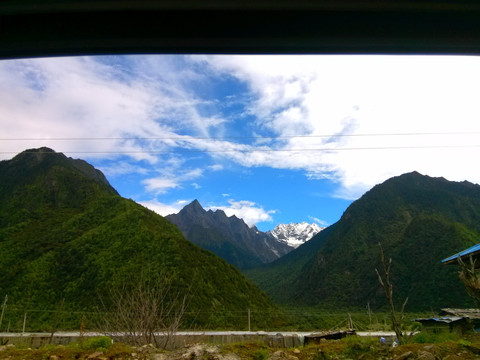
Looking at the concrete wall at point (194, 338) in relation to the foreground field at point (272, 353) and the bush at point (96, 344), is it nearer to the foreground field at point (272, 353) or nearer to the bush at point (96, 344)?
the foreground field at point (272, 353)

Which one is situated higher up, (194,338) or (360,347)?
(360,347)

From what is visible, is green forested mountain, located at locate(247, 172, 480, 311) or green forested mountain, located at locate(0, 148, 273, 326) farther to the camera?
green forested mountain, located at locate(247, 172, 480, 311)

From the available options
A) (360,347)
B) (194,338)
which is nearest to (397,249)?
(194,338)

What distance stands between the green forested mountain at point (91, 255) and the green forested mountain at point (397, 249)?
110ft

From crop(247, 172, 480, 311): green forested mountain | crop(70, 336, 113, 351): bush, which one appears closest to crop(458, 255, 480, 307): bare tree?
crop(70, 336, 113, 351): bush

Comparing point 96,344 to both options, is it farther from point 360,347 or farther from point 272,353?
point 360,347

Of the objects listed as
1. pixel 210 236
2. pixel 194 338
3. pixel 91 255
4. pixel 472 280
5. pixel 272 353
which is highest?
pixel 210 236

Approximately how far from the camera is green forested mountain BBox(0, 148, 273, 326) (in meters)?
36.1

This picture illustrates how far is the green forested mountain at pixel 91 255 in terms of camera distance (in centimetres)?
3609

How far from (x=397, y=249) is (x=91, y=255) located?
6557cm

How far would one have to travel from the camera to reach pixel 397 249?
73.8 meters

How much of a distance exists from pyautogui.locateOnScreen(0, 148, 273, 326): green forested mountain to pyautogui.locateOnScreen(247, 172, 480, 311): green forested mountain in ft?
110

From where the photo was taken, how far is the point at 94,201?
5781 centimetres

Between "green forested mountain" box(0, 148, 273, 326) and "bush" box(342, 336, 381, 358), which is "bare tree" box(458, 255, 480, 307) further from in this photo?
"green forested mountain" box(0, 148, 273, 326)
